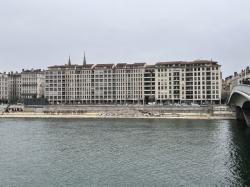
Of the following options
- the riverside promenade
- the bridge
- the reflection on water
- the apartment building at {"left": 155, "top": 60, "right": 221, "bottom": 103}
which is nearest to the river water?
the reflection on water

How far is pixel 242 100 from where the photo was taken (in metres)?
89.6

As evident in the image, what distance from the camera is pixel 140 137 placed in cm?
7894

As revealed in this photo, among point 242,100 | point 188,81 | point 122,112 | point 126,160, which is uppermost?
point 188,81

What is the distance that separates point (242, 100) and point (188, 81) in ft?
321

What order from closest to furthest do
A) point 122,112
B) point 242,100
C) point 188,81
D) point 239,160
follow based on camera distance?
point 239,160 → point 242,100 → point 122,112 → point 188,81

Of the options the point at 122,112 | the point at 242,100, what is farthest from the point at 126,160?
the point at 122,112

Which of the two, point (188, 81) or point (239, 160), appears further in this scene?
point (188, 81)

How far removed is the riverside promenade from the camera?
14950 centimetres

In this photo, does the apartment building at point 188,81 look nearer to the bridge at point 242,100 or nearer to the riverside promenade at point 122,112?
the riverside promenade at point 122,112

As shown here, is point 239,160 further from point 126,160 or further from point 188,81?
point 188,81

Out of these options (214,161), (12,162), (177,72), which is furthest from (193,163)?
(177,72)

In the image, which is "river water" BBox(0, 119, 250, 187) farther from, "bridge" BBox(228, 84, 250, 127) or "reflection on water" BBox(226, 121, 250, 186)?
"bridge" BBox(228, 84, 250, 127)

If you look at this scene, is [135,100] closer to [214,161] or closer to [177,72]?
[177,72]

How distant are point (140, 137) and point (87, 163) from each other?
2981 centimetres
